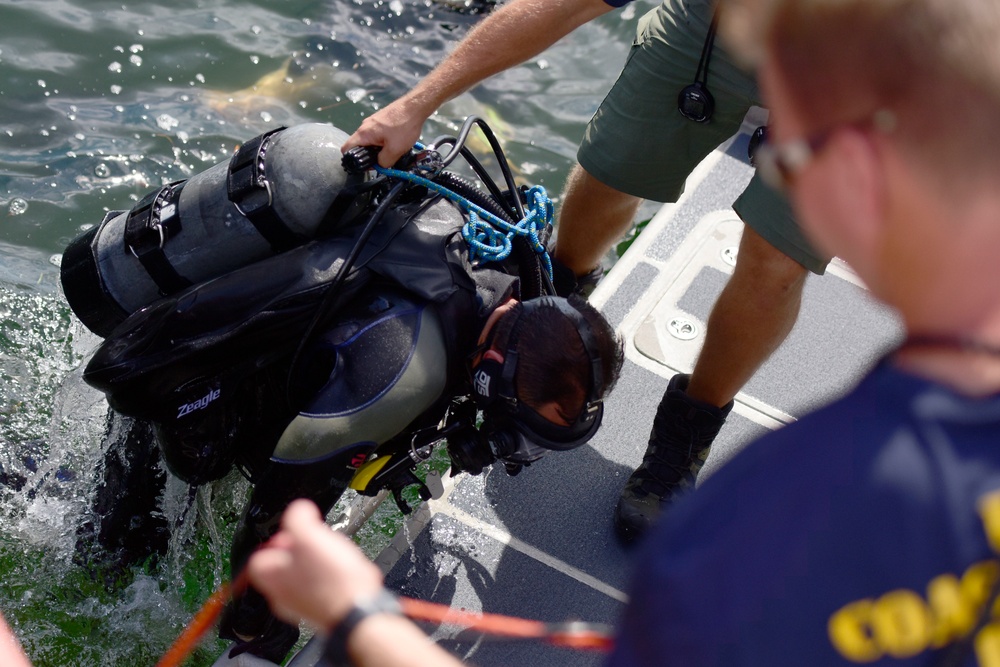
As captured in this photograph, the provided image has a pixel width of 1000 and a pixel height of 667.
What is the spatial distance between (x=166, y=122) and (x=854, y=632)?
14.9ft

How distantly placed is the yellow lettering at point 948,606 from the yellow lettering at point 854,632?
0.05 metres

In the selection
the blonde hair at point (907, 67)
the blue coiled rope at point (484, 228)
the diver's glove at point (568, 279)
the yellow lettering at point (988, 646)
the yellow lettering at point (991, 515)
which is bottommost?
the diver's glove at point (568, 279)

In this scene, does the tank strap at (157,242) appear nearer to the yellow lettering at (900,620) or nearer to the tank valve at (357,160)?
the tank valve at (357,160)

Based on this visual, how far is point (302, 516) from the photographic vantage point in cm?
116

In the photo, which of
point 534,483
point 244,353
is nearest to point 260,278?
point 244,353

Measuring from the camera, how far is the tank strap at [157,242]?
248 centimetres

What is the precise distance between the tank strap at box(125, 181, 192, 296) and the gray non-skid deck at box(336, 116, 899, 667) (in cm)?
104

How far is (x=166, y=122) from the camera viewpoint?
4.83 m

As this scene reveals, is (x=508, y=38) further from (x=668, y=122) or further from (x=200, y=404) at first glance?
(x=200, y=404)

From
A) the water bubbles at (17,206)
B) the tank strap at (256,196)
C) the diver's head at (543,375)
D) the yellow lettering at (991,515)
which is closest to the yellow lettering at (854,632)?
the yellow lettering at (991,515)

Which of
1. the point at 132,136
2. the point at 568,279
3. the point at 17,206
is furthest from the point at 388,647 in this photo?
the point at 132,136

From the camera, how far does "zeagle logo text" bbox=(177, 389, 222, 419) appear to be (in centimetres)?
241

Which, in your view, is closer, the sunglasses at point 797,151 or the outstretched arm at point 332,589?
the sunglasses at point 797,151

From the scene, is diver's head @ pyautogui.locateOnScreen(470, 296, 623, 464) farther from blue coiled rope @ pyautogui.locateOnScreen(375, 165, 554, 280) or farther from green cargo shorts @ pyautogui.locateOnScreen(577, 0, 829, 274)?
green cargo shorts @ pyautogui.locateOnScreen(577, 0, 829, 274)
